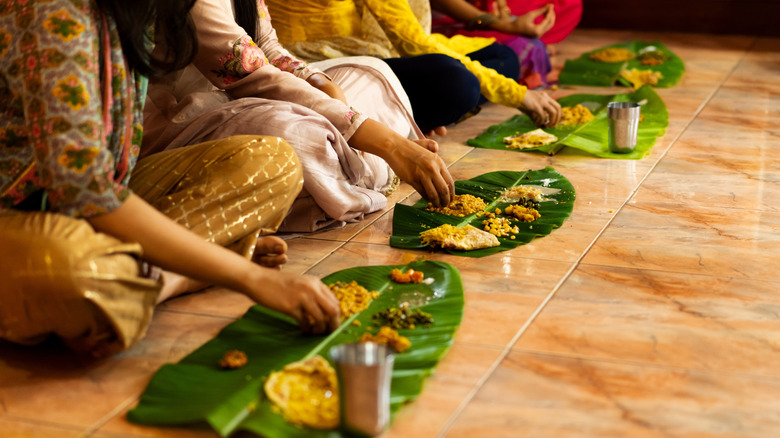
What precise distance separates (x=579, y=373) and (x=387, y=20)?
192cm

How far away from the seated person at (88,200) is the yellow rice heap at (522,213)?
0.91m

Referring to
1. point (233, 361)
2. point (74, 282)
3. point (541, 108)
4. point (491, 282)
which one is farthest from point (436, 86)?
point (74, 282)

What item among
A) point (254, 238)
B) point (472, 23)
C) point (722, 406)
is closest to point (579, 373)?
point (722, 406)

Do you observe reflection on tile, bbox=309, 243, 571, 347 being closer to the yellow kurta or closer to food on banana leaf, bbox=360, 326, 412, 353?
food on banana leaf, bbox=360, 326, 412, 353

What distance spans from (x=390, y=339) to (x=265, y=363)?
0.82ft

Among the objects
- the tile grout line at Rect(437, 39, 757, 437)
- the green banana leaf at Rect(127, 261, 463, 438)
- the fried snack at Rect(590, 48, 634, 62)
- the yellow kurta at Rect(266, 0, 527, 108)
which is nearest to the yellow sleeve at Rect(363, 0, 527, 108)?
the yellow kurta at Rect(266, 0, 527, 108)

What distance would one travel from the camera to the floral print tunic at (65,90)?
1.49 m

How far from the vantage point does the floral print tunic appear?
1491mm

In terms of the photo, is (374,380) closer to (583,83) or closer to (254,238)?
(254,238)

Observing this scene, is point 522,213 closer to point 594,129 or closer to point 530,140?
point 530,140

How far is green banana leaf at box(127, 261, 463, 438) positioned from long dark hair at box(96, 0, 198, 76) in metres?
0.56

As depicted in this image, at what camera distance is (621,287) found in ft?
6.65

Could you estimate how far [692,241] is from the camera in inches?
91.4

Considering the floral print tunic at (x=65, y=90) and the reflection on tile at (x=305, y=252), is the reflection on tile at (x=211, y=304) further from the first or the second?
the floral print tunic at (x=65, y=90)
